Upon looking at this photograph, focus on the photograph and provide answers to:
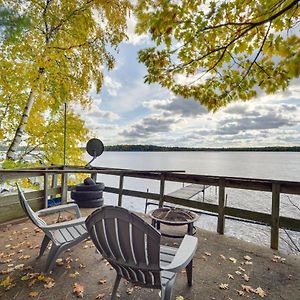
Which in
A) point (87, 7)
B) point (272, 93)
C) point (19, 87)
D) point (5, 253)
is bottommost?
point (5, 253)

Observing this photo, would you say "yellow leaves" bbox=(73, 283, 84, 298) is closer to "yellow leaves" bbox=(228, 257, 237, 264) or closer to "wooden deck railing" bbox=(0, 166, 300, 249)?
"wooden deck railing" bbox=(0, 166, 300, 249)

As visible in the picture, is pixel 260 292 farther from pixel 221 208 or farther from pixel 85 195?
pixel 85 195

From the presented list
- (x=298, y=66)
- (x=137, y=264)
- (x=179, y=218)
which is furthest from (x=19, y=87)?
(x=298, y=66)

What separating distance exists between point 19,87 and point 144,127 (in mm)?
20252

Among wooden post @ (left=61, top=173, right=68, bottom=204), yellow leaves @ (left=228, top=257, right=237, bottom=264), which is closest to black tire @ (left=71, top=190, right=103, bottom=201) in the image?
wooden post @ (left=61, top=173, right=68, bottom=204)

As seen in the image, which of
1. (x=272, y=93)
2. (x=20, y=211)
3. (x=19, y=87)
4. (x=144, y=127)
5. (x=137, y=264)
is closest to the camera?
(x=137, y=264)

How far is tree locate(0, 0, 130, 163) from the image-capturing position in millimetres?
4879

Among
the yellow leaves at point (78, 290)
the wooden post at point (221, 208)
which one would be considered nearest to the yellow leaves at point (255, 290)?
the wooden post at point (221, 208)

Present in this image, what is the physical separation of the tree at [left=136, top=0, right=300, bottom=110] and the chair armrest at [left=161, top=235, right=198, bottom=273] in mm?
1564

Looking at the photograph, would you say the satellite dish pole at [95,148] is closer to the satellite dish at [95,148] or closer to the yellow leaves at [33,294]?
the satellite dish at [95,148]

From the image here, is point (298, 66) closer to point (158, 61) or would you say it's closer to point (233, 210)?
point (158, 61)

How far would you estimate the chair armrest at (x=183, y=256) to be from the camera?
4.82ft

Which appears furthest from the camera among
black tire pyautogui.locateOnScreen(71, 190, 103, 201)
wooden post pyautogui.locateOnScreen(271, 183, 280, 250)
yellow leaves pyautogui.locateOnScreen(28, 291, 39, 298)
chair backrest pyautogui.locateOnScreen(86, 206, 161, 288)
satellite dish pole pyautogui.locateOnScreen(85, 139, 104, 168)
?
satellite dish pole pyautogui.locateOnScreen(85, 139, 104, 168)

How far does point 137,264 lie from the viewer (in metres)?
1.49
